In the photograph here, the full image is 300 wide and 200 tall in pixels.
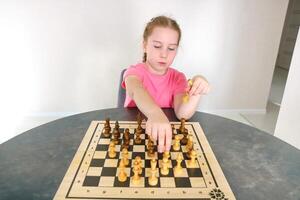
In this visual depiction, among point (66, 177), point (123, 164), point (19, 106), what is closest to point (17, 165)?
point (66, 177)

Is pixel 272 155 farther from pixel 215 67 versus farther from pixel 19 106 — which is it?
pixel 19 106

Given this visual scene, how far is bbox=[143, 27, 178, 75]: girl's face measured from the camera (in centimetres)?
131

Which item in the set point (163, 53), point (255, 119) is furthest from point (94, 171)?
point (255, 119)

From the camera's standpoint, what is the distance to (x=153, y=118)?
999 mm

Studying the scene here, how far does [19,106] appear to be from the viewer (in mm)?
2850

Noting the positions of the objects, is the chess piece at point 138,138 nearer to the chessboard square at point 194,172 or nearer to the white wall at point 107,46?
the chessboard square at point 194,172

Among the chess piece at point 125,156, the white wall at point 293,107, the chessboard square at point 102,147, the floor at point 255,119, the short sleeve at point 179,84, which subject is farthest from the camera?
the floor at point 255,119

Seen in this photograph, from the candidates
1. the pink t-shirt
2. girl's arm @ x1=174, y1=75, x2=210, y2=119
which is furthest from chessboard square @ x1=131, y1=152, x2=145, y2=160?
the pink t-shirt

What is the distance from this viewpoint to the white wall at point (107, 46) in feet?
8.44

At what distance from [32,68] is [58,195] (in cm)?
234

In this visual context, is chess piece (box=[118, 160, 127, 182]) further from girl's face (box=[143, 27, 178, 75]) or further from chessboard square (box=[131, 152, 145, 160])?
girl's face (box=[143, 27, 178, 75])

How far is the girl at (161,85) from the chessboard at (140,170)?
0.27 feet

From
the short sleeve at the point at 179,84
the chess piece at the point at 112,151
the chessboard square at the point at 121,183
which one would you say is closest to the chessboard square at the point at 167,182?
the chessboard square at the point at 121,183

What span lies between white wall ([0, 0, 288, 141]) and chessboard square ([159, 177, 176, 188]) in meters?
2.08
